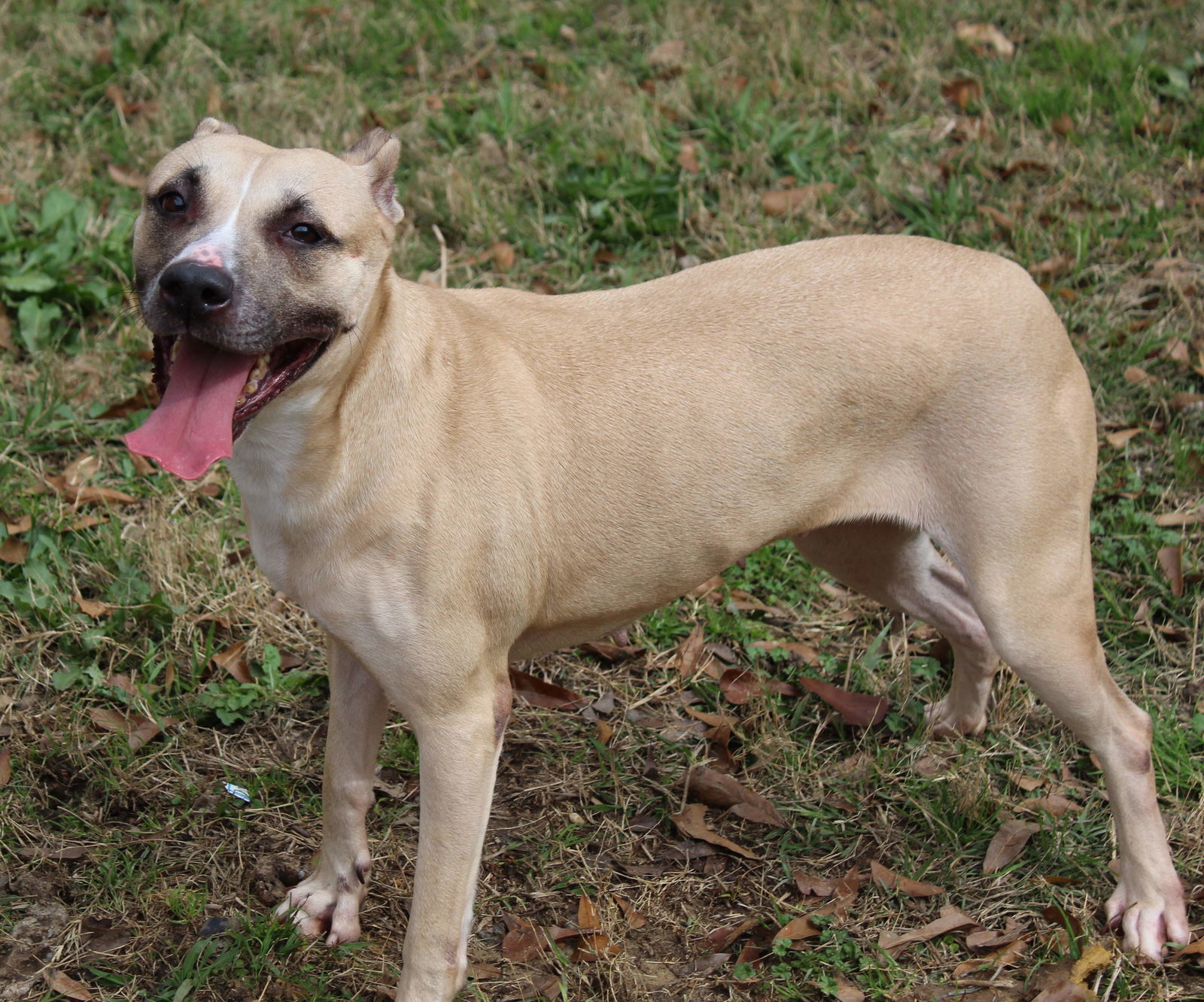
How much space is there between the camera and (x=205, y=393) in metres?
2.73

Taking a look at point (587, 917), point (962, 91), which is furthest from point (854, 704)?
point (962, 91)

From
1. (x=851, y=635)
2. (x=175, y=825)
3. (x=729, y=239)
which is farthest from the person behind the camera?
(x=729, y=239)

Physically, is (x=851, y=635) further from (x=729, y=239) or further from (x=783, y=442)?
(x=729, y=239)

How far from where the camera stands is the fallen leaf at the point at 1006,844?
3.71 metres

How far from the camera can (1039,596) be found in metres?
3.37

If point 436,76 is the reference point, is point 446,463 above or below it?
above

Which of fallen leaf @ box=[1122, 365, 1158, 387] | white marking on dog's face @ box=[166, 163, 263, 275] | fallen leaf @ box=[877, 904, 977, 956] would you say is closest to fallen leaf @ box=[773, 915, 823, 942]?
fallen leaf @ box=[877, 904, 977, 956]

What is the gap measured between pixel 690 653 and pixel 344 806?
150 centimetres

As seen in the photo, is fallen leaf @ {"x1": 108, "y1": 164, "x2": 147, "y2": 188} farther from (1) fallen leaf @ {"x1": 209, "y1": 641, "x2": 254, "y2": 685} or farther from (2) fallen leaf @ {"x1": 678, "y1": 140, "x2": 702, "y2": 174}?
(1) fallen leaf @ {"x1": 209, "y1": 641, "x2": 254, "y2": 685}

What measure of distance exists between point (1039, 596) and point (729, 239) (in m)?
2.96

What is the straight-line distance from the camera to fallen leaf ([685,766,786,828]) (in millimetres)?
3928

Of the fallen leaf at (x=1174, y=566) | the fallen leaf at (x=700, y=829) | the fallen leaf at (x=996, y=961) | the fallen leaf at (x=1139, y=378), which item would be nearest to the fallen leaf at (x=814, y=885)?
the fallen leaf at (x=700, y=829)

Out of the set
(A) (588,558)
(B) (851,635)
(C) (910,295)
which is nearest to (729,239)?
(B) (851,635)

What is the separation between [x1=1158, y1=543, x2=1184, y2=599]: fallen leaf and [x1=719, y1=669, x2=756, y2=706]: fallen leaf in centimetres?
158
